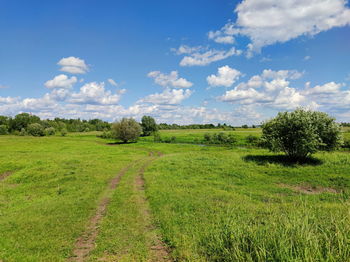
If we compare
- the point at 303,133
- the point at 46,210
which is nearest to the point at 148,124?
the point at 303,133

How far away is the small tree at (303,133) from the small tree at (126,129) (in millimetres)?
58235

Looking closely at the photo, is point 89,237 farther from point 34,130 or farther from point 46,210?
point 34,130

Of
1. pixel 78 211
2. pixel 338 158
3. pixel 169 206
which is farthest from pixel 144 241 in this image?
pixel 338 158

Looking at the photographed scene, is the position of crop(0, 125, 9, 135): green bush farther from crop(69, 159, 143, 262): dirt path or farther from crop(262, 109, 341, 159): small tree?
A: crop(262, 109, 341, 159): small tree

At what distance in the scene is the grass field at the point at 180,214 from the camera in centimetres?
598

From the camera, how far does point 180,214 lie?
11.6 metres

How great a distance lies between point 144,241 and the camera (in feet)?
29.7

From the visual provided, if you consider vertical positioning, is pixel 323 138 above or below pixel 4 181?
above

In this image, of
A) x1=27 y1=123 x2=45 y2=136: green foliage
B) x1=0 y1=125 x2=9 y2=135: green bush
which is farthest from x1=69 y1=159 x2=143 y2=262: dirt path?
x1=0 y1=125 x2=9 y2=135: green bush

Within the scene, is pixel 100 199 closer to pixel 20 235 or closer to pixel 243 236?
pixel 20 235

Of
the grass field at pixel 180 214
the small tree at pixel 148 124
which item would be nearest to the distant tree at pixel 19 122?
the small tree at pixel 148 124

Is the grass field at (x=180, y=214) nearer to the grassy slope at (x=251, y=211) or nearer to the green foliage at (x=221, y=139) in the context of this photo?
the grassy slope at (x=251, y=211)

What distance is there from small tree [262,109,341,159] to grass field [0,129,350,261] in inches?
107

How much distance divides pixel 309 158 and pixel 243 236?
3004 cm
